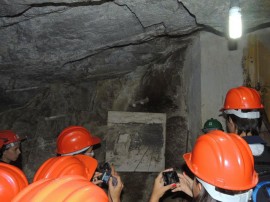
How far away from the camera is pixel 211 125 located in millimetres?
3729

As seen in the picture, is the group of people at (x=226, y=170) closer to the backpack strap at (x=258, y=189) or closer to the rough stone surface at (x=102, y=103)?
the backpack strap at (x=258, y=189)

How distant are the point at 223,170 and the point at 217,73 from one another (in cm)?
265

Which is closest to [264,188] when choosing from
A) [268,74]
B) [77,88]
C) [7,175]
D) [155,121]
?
[7,175]

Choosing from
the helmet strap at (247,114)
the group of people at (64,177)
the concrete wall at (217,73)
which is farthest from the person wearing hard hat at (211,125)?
the group of people at (64,177)

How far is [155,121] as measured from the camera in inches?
198

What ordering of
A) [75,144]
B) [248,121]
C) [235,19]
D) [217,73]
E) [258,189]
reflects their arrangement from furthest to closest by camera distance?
1. [217,73]
2. [75,144]
3. [248,121]
4. [235,19]
5. [258,189]

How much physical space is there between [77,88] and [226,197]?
15.4 feet

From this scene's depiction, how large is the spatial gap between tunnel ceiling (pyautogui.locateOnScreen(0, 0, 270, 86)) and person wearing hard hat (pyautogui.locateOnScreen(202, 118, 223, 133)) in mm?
1352

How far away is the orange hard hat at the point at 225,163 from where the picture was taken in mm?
1628

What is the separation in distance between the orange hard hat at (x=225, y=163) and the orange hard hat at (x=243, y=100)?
1239mm

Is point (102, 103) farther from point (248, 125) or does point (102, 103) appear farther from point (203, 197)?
point (203, 197)

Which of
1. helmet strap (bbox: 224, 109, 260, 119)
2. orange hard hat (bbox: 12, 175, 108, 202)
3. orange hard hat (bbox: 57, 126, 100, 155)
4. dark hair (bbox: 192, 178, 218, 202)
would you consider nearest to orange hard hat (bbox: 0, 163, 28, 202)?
orange hard hat (bbox: 12, 175, 108, 202)

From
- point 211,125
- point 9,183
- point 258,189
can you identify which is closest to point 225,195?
point 258,189

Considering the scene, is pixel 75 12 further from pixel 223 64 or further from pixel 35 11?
pixel 223 64
